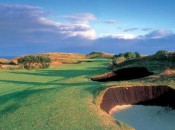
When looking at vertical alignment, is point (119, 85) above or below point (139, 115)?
above

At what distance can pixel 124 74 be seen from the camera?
3469 centimetres

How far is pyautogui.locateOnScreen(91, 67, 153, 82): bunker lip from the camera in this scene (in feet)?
107

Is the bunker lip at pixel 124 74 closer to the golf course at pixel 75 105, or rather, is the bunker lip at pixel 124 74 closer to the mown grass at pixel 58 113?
the golf course at pixel 75 105

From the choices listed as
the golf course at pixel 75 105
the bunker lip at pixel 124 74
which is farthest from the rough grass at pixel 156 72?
the bunker lip at pixel 124 74

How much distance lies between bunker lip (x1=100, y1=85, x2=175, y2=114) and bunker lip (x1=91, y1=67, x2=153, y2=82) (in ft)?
31.5

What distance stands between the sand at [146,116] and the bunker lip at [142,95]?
49 cm

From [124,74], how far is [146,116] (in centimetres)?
1518

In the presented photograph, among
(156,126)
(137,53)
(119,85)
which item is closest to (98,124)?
(156,126)

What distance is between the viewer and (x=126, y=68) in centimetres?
3447

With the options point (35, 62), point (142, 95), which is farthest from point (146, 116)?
point (35, 62)

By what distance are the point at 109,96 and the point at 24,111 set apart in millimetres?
5798

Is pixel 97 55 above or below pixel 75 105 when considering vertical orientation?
above

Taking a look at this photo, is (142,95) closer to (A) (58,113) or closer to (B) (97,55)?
(A) (58,113)

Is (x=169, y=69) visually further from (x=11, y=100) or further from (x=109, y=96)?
(x=11, y=100)
